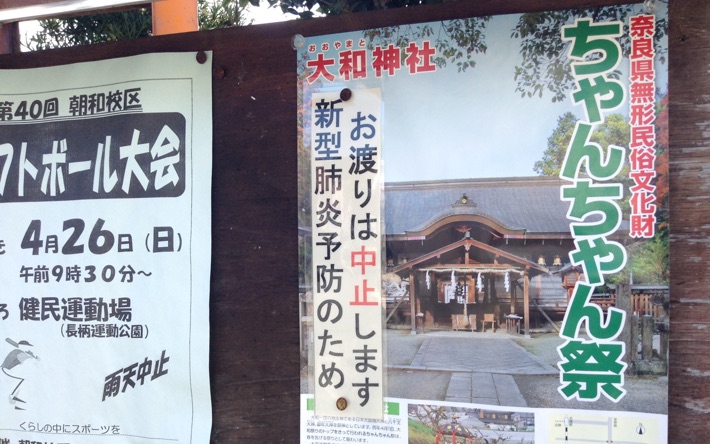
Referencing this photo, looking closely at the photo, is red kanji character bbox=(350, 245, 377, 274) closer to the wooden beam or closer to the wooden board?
the wooden board

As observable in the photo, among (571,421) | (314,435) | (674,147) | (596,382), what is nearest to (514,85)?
(674,147)

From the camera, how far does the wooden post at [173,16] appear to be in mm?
3480

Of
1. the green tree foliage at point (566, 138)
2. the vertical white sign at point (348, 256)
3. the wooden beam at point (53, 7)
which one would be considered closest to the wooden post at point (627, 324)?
the green tree foliage at point (566, 138)

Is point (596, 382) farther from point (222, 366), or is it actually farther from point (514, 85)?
point (222, 366)

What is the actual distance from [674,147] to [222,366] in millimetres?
1876

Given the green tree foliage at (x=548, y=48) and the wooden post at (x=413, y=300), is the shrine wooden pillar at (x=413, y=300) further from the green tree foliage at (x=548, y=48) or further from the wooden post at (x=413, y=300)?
the green tree foliage at (x=548, y=48)

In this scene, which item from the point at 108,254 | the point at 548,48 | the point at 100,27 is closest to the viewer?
the point at 548,48

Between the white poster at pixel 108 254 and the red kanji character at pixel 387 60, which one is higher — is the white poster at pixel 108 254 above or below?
below

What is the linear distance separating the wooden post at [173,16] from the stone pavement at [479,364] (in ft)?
A: 8.80

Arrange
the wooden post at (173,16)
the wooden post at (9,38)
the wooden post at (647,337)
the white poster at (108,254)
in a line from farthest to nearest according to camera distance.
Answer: the wooden post at (173,16) < the wooden post at (9,38) < the white poster at (108,254) < the wooden post at (647,337)

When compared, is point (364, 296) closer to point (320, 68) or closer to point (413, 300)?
point (413, 300)

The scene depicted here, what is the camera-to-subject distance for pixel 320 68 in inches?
84.1

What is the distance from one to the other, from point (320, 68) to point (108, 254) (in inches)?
46.1

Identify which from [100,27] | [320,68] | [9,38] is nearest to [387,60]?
[320,68]
